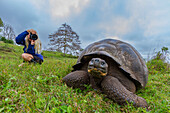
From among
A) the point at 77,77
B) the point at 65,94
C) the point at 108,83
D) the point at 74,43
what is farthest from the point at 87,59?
the point at 74,43

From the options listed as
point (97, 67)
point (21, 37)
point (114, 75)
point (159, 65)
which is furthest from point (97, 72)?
point (159, 65)

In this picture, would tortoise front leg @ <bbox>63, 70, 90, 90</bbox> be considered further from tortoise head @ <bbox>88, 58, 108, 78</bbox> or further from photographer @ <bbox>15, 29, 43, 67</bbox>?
photographer @ <bbox>15, 29, 43, 67</bbox>

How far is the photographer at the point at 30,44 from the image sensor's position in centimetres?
318

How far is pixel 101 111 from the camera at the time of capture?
1472mm

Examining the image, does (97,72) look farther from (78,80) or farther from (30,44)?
(30,44)

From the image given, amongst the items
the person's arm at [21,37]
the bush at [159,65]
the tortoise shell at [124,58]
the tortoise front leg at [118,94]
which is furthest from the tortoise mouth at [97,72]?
the bush at [159,65]

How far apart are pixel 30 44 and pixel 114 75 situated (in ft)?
9.12

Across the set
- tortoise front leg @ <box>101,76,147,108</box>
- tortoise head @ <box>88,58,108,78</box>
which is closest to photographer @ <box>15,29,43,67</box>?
tortoise head @ <box>88,58,108,78</box>

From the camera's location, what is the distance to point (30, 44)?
3414 mm

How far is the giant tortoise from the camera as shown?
1.64m

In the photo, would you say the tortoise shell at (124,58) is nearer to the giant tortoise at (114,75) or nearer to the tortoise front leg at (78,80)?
the giant tortoise at (114,75)

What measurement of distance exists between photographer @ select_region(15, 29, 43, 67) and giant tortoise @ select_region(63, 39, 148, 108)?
1.86 m

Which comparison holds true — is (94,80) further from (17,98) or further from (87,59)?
(17,98)

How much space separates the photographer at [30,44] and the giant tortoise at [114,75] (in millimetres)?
1865
